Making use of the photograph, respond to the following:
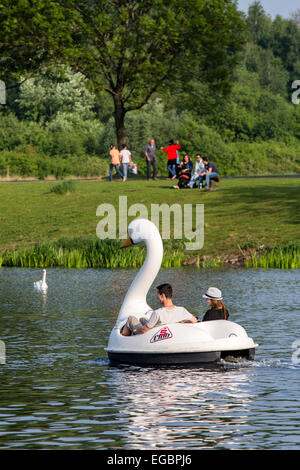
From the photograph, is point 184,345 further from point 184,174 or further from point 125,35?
point 125,35

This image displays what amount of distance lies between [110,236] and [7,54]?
73.5 feet

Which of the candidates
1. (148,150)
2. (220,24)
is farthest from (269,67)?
(148,150)

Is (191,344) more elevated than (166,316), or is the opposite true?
(166,316)

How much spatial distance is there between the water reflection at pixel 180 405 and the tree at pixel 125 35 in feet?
134

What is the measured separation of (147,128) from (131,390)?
6361cm

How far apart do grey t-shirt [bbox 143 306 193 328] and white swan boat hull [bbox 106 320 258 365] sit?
0.16 metres

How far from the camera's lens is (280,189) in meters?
45.4

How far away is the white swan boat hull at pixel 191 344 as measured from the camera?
1536 centimetres

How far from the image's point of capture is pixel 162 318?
16078mm

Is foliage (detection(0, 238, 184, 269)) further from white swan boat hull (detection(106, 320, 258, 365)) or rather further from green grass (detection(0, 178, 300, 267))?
white swan boat hull (detection(106, 320, 258, 365))

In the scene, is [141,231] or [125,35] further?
[125,35]

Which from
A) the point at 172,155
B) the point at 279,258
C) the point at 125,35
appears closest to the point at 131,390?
the point at 279,258

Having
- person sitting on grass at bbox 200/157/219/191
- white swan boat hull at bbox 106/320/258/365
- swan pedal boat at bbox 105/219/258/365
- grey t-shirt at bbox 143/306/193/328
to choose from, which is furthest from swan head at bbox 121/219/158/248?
person sitting on grass at bbox 200/157/219/191

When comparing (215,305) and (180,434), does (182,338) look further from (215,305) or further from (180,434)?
(180,434)
